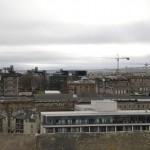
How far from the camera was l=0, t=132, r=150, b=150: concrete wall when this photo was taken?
21484 millimetres

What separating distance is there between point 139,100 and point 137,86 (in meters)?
42.1

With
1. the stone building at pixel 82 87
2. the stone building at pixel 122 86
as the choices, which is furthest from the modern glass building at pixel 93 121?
the stone building at pixel 82 87

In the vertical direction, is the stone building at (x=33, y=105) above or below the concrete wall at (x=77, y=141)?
below

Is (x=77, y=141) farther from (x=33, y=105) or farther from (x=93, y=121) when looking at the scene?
(x=33, y=105)

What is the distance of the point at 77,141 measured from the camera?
21.6 m

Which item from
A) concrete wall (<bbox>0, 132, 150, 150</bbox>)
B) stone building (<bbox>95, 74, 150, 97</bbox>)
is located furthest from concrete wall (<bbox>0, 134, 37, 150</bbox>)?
stone building (<bbox>95, 74, 150, 97</bbox>)

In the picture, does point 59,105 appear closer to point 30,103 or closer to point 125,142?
point 30,103

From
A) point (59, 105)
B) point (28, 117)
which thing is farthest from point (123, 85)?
point (28, 117)

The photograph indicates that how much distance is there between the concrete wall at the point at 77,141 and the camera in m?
21.5

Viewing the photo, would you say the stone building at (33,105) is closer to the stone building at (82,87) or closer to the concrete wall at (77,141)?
the stone building at (82,87)

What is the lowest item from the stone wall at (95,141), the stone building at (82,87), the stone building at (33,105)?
the stone building at (33,105)

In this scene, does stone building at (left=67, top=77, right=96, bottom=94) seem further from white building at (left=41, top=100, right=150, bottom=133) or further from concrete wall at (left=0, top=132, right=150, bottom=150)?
concrete wall at (left=0, top=132, right=150, bottom=150)

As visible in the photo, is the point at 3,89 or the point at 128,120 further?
the point at 3,89

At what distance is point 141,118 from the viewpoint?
2003 inches
